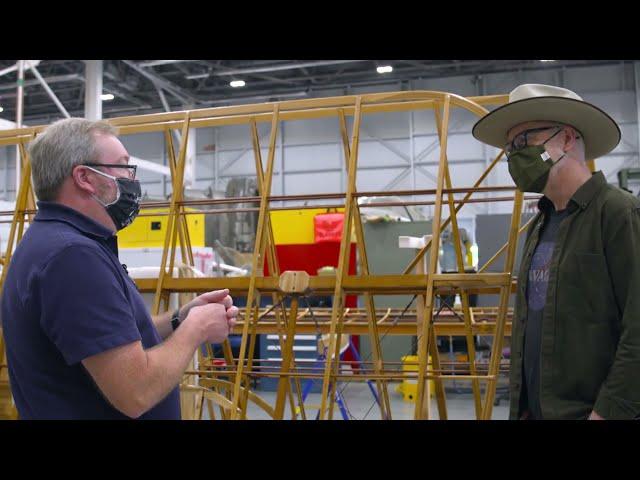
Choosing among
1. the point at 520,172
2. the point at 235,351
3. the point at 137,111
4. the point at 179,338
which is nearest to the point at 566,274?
the point at 520,172

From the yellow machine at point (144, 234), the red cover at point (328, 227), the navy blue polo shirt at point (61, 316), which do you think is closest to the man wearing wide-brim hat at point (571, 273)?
the navy blue polo shirt at point (61, 316)

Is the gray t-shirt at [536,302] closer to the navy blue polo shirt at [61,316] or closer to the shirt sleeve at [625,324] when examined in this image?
the shirt sleeve at [625,324]

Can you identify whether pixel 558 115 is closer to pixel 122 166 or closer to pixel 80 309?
pixel 122 166

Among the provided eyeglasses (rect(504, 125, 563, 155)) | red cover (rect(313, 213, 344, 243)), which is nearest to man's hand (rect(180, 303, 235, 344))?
eyeglasses (rect(504, 125, 563, 155))

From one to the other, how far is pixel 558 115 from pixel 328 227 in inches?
356

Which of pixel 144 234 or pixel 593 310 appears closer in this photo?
pixel 593 310

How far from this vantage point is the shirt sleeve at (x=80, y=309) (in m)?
1.44

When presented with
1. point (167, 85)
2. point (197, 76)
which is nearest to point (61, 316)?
point (197, 76)

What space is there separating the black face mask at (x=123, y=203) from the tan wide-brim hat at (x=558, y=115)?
5.18 feet

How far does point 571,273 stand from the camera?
216 cm

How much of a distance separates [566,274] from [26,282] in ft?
6.03

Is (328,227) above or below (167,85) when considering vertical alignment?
below

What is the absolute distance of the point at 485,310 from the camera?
6023mm

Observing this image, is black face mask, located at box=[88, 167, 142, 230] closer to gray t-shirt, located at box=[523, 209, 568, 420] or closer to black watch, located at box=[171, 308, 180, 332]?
black watch, located at box=[171, 308, 180, 332]
